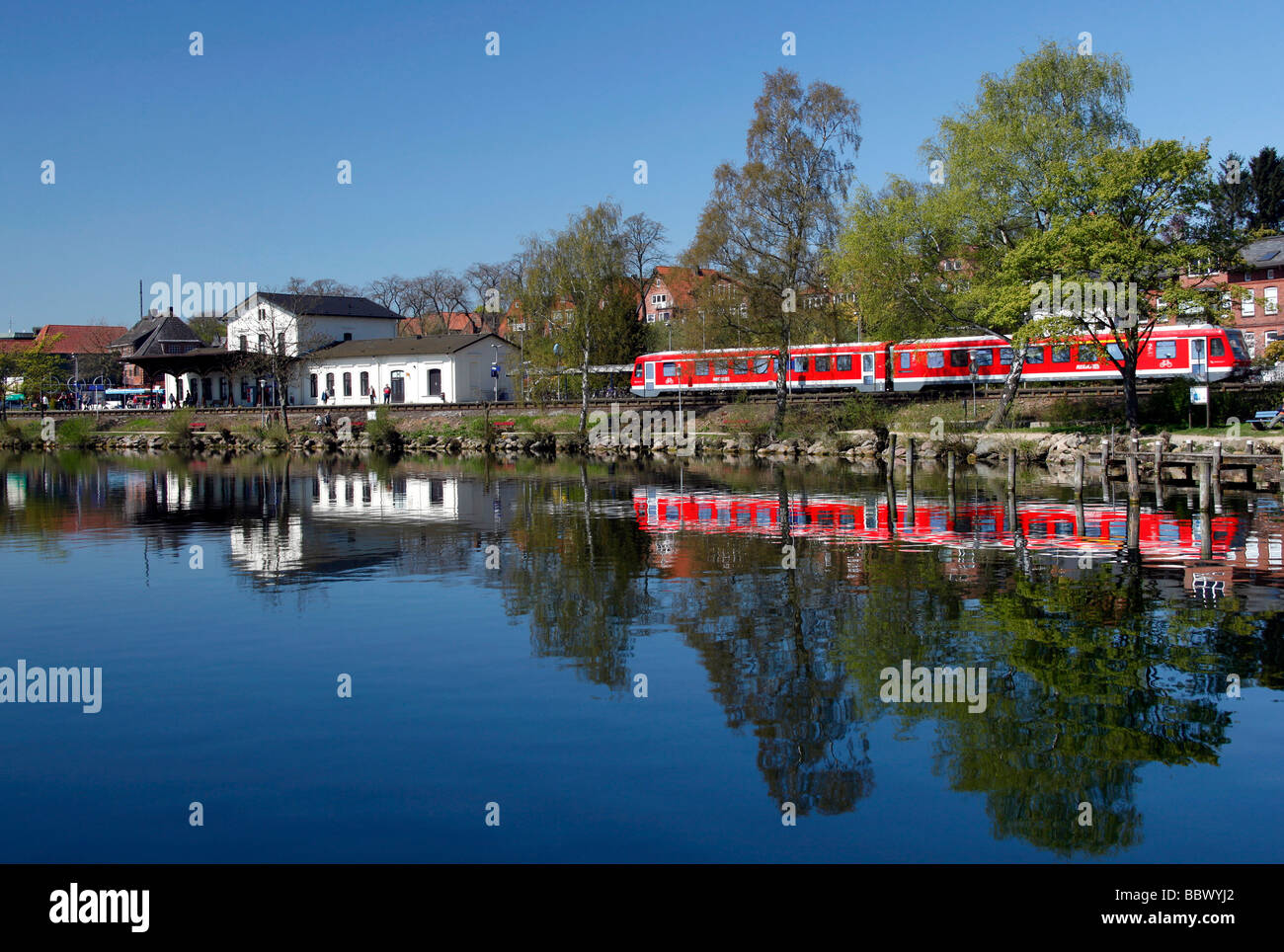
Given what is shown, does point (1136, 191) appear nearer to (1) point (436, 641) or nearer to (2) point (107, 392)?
(1) point (436, 641)

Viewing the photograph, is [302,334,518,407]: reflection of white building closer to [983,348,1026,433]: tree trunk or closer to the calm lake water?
[983,348,1026,433]: tree trunk

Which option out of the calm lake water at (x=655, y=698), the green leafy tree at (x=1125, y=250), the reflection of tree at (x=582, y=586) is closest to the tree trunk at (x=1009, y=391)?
the green leafy tree at (x=1125, y=250)

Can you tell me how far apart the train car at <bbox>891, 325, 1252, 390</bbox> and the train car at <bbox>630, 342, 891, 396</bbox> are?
137 centimetres

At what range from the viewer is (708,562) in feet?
67.5

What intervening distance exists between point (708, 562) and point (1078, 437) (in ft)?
83.7

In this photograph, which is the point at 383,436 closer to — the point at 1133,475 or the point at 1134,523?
the point at 1133,475

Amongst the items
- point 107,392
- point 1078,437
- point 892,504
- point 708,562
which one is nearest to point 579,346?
point 1078,437

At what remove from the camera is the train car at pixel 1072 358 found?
43.9 m

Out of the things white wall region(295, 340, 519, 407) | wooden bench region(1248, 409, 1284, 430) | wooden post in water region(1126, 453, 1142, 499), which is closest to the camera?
wooden post in water region(1126, 453, 1142, 499)

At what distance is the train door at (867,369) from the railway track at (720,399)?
0.68 meters

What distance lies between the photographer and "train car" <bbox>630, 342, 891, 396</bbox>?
176 feet

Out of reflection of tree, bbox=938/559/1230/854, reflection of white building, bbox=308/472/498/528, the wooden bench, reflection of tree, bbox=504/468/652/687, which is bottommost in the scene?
reflection of tree, bbox=938/559/1230/854

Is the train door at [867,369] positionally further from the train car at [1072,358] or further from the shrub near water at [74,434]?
the shrub near water at [74,434]

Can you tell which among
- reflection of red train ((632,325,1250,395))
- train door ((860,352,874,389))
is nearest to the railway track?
reflection of red train ((632,325,1250,395))
